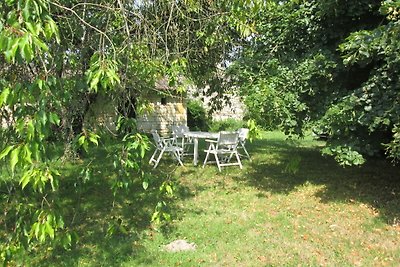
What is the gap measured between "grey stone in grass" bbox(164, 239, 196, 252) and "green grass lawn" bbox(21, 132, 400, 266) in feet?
0.26

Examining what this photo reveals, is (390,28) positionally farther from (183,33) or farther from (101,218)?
(101,218)

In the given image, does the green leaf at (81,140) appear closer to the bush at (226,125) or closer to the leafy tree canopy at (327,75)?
the leafy tree canopy at (327,75)

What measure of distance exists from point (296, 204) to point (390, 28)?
9.66ft

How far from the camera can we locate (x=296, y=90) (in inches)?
243

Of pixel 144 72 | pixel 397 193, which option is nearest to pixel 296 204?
pixel 397 193

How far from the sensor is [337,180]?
749 cm

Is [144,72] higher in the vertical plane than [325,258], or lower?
higher

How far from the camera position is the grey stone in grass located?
4.64 meters

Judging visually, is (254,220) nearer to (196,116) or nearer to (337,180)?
(337,180)

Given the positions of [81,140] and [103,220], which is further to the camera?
[103,220]

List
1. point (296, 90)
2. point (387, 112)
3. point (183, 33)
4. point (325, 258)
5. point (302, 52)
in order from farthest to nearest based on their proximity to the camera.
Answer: point (302, 52) < point (296, 90) < point (183, 33) < point (387, 112) < point (325, 258)

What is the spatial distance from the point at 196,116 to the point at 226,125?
1.88 meters

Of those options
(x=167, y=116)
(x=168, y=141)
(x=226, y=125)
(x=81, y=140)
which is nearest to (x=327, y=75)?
(x=81, y=140)

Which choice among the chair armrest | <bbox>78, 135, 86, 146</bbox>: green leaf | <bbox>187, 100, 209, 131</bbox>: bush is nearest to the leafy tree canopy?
the chair armrest
